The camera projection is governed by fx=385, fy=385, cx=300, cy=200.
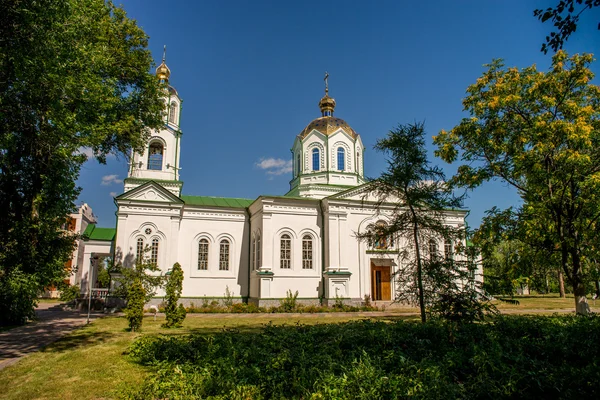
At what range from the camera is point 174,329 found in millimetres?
13828

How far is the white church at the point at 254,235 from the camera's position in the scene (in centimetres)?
2288

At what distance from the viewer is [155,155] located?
26.0 meters

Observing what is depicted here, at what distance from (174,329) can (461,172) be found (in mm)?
12200

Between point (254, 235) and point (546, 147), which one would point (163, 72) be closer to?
point (254, 235)

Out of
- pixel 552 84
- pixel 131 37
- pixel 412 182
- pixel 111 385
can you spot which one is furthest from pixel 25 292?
pixel 552 84

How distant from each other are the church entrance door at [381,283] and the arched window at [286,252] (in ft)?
17.8

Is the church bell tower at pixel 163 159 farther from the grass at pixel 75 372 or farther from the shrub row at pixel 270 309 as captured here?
the grass at pixel 75 372

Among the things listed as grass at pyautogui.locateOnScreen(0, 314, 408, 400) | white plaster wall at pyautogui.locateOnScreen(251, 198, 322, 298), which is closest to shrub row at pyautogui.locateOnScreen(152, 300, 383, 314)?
white plaster wall at pyautogui.locateOnScreen(251, 198, 322, 298)

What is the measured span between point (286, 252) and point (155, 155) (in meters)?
11.1

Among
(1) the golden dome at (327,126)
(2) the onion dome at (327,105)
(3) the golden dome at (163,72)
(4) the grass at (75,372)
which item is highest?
(3) the golden dome at (163,72)

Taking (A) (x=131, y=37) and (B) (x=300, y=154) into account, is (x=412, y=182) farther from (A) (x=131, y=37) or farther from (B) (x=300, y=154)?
(B) (x=300, y=154)

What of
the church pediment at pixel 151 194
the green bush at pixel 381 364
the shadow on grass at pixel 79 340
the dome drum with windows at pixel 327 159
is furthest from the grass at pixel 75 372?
the dome drum with windows at pixel 327 159

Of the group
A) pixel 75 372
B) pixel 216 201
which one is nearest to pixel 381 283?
pixel 216 201

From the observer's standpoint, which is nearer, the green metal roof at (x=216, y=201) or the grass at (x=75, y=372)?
the grass at (x=75, y=372)
